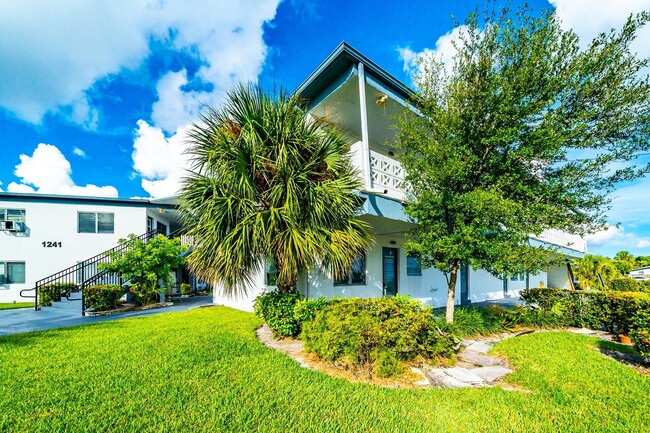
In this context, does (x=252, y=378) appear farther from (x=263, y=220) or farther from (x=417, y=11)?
(x=417, y=11)

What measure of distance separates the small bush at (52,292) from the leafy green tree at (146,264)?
3580mm

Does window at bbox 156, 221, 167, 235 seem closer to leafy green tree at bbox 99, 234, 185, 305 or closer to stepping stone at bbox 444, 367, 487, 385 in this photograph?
leafy green tree at bbox 99, 234, 185, 305

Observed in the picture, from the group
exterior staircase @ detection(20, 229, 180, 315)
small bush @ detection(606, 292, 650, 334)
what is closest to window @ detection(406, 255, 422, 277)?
small bush @ detection(606, 292, 650, 334)

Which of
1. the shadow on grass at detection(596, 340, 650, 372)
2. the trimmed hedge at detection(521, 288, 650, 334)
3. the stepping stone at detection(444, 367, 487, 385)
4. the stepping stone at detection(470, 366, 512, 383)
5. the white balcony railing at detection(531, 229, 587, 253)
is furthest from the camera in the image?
the white balcony railing at detection(531, 229, 587, 253)

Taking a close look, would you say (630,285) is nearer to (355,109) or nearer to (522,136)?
(522,136)

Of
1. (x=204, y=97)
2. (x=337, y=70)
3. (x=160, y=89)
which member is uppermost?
(x=160, y=89)

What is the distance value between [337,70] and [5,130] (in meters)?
20.2

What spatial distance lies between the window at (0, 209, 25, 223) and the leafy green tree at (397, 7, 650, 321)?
65.3 feet

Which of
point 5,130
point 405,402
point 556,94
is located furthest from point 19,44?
point 556,94

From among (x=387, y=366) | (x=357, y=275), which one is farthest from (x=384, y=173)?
(x=387, y=366)

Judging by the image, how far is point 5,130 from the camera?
15.9 m

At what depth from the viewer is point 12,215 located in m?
14.9

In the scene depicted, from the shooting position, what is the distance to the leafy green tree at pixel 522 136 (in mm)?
5578

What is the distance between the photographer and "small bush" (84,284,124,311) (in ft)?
33.7
